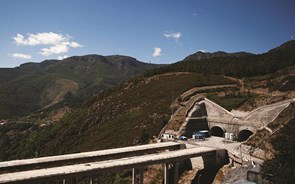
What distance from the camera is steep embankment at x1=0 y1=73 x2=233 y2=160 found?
6369 cm

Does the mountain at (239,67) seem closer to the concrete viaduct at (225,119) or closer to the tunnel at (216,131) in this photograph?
the concrete viaduct at (225,119)

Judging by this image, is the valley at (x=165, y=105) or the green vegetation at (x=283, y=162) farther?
the valley at (x=165, y=105)

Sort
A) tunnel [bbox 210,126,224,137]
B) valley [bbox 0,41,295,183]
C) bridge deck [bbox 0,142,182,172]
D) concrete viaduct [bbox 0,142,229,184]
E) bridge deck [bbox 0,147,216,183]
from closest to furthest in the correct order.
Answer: bridge deck [bbox 0,147,216,183]
concrete viaduct [bbox 0,142,229,184]
bridge deck [bbox 0,142,182,172]
valley [bbox 0,41,295,183]
tunnel [bbox 210,126,224,137]

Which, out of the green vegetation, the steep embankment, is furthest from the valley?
the green vegetation

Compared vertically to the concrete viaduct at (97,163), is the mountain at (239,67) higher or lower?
higher

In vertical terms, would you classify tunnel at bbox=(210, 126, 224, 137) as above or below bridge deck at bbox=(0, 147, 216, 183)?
above

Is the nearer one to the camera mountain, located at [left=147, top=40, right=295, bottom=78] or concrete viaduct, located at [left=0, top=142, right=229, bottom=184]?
concrete viaduct, located at [left=0, top=142, right=229, bottom=184]

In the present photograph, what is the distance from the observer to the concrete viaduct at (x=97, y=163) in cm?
3145

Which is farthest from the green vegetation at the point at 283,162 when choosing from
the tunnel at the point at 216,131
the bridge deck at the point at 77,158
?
the tunnel at the point at 216,131

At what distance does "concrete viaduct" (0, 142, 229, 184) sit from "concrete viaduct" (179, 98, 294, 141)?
35.0 ft

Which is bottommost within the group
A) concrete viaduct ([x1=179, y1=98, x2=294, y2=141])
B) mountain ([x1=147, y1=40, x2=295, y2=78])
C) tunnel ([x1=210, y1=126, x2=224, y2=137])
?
tunnel ([x1=210, y1=126, x2=224, y2=137])

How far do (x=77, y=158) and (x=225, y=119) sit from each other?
3118 centimetres

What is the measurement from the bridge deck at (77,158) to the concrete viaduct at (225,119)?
440 inches

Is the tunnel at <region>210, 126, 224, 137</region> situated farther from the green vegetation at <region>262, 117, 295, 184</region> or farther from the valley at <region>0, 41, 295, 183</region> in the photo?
the green vegetation at <region>262, 117, 295, 184</region>
